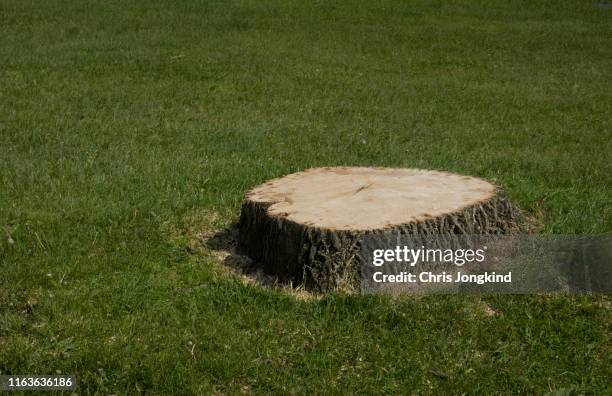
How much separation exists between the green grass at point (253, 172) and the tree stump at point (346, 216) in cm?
28

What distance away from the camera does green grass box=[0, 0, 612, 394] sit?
468 centimetres

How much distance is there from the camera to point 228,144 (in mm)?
9383

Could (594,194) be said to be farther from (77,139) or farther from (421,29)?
(421,29)

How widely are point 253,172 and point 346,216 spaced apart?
107 inches

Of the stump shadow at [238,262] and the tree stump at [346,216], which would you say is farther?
the stump shadow at [238,262]

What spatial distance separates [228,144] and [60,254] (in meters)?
3.62

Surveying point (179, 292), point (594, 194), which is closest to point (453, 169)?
point (594, 194)

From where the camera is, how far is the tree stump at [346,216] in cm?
530
